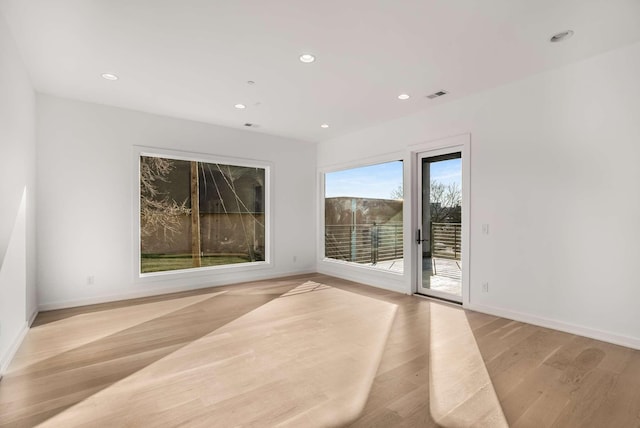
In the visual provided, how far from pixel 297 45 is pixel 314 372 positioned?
284 centimetres

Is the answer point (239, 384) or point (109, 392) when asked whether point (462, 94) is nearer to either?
point (239, 384)

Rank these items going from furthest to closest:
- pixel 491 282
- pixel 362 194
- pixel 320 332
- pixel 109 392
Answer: pixel 362 194, pixel 491 282, pixel 320 332, pixel 109 392

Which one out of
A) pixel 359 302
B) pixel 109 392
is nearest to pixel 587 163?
pixel 359 302

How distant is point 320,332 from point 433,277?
2.26 metres

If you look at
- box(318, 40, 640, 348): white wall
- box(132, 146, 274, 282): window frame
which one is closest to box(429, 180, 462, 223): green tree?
box(318, 40, 640, 348): white wall

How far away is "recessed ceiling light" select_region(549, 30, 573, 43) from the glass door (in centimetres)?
175

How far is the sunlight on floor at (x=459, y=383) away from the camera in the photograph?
1965 mm

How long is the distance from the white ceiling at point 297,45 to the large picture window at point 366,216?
1.59 meters

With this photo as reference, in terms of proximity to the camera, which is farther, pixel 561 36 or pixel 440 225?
pixel 440 225

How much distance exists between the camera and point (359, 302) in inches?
179

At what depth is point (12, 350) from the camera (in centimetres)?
284

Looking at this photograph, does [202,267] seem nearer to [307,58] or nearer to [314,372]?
[314,372]

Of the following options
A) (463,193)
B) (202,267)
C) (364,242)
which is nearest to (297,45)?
(463,193)

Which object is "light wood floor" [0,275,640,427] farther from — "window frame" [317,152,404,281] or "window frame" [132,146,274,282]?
"window frame" [317,152,404,281]
